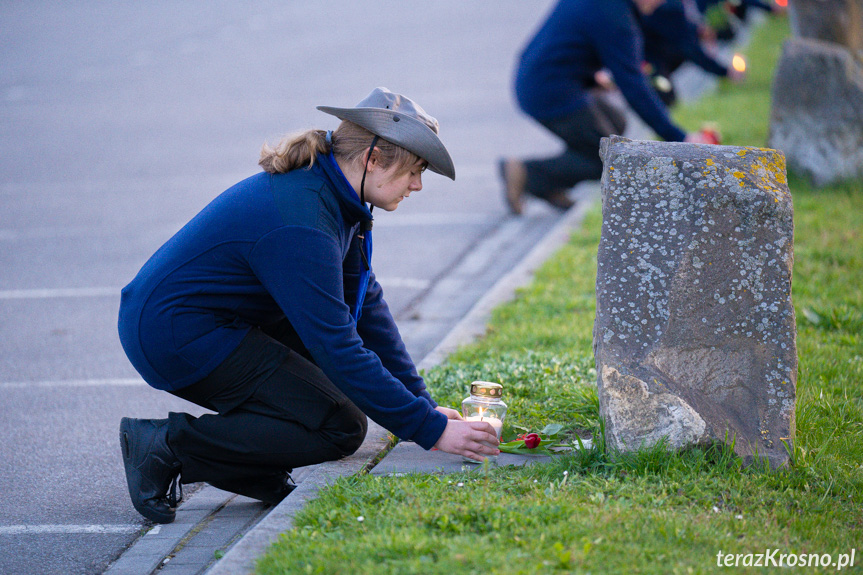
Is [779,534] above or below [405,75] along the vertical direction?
below

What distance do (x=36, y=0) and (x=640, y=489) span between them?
22.4 m

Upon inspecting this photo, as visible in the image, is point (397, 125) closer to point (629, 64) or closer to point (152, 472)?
point (152, 472)

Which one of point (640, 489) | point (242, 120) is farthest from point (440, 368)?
point (242, 120)

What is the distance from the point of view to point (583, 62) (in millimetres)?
7156

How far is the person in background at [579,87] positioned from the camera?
6.66 metres

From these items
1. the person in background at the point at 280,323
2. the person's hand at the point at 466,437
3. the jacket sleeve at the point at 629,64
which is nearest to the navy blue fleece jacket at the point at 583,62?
the jacket sleeve at the point at 629,64

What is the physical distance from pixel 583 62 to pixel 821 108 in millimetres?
2273

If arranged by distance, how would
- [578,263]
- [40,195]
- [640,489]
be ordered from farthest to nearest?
1. [40,195]
2. [578,263]
3. [640,489]

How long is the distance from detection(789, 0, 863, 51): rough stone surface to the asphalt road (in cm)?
281

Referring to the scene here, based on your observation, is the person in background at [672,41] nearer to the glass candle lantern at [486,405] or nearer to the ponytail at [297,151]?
the glass candle lantern at [486,405]

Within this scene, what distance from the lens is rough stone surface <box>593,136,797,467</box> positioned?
3.21 m

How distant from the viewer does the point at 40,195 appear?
28.5 ft

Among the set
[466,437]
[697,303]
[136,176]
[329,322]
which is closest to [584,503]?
[466,437]

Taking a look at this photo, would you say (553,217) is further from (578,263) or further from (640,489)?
(640,489)
